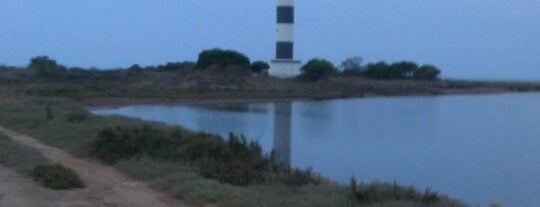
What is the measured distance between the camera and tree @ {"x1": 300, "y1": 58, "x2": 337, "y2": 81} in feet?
282

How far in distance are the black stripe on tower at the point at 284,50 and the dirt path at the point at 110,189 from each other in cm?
5665

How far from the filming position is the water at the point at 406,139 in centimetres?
2619

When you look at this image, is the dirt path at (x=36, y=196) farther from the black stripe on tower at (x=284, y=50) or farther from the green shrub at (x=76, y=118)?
the black stripe on tower at (x=284, y=50)

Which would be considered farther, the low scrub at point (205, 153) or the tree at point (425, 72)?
the tree at point (425, 72)

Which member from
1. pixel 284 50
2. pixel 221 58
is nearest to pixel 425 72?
pixel 221 58

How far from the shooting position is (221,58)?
8938cm

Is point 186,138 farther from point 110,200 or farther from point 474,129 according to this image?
point 474,129

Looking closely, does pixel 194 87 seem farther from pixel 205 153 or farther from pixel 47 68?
pixel 205 153

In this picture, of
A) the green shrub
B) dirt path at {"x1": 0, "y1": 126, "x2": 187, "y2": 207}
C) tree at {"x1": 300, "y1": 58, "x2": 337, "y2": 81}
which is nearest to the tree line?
tree at {"x1": 300, "y1": 58, "x2": 337, "y2": 81}

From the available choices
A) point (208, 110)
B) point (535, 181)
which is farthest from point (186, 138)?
point (208, 110)

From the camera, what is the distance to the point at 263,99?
70688 mm

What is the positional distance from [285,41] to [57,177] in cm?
6121

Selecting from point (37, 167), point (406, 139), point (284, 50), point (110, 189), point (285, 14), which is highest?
point (285, 14)

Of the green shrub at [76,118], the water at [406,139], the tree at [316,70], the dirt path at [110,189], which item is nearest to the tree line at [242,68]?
the tree at [316,70]
